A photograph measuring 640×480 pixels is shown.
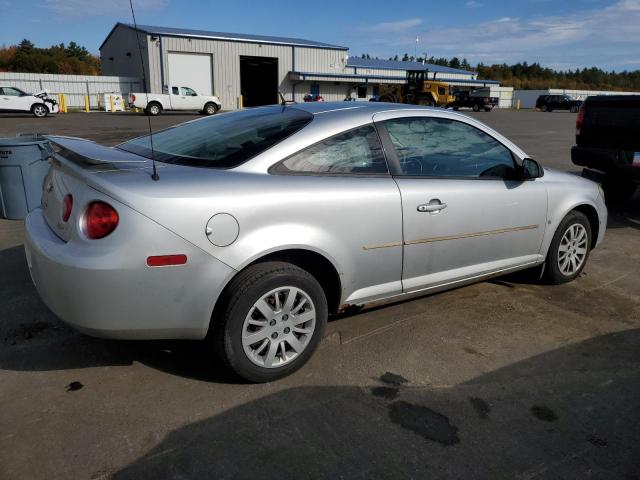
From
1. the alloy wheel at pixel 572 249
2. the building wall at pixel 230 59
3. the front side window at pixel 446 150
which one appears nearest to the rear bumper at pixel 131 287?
the front side window at pixel 446 150

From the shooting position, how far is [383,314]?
13.0 ft

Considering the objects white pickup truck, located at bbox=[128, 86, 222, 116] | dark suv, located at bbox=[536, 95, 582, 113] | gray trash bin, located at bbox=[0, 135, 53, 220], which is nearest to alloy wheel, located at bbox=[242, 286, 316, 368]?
gray trash bin, located at bbox=[0, 135, 53, 220]

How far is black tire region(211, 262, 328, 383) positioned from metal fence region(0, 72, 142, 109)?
39.5 metres

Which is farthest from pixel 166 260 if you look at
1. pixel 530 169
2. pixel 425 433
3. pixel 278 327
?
→ pixel 530 169

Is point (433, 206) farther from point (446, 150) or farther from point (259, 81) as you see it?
point (259, 81)

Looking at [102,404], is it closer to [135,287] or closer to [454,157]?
[135,287]

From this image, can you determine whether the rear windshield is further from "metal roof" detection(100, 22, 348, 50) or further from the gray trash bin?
"metal roof" detection(100, 22, 348, 50)

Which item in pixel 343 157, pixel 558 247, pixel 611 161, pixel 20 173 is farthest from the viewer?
pixel 611 161

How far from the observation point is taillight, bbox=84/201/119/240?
250 centimetres

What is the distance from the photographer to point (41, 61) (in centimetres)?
6347

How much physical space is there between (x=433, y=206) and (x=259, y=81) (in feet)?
154

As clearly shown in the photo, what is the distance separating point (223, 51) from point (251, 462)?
42.5 meters

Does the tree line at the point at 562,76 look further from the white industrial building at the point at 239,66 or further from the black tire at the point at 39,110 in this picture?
the black tire at the point at 39,110

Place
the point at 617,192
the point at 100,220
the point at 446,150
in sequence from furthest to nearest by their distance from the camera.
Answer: the point at 617,192 < the point at 446,150 < the point at 100,220
